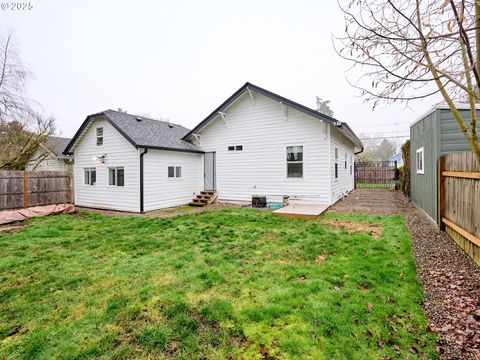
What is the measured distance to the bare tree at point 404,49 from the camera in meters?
2.03

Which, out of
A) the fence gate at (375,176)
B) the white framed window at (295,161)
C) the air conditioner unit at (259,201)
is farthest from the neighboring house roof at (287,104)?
the fence gate at (375,176)

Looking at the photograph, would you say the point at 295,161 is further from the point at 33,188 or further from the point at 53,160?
the point at 53,160

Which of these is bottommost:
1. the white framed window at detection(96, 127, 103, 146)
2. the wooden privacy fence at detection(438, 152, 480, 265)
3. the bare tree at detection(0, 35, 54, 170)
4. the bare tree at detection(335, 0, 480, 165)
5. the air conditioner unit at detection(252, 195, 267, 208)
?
the air conditioner unit at detection(252, 195, 267, 208)

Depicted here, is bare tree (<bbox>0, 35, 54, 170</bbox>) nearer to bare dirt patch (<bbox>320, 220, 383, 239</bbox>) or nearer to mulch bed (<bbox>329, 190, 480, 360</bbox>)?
bare dirt patch (<bbox>320, 220, 383, 239</bbox>)

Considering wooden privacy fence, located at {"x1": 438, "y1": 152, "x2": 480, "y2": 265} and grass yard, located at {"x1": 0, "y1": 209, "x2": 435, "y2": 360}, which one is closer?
grass yard, located at {"x1": 0, "y1": 209, "x2": 435, "y2": 360}

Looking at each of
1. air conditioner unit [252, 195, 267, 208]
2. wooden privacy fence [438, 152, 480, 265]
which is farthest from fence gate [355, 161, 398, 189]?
wooden privacy fence [438, 152, 480, 265]

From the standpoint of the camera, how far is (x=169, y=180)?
12.0m

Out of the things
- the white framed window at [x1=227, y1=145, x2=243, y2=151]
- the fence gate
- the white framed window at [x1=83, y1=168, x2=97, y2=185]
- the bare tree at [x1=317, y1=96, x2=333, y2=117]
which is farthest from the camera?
the bare tree at [x1=317, y1=96, x2=333, y2=117]

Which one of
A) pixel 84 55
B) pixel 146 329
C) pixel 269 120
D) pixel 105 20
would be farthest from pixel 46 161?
pixel 146 329

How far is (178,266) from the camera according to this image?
446 centimetres

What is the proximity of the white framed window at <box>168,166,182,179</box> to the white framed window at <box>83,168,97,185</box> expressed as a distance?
396 centimetres

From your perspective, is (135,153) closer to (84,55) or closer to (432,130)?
(432,130)

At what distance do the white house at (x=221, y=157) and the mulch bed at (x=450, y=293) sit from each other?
540cm

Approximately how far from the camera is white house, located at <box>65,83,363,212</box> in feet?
35.0
